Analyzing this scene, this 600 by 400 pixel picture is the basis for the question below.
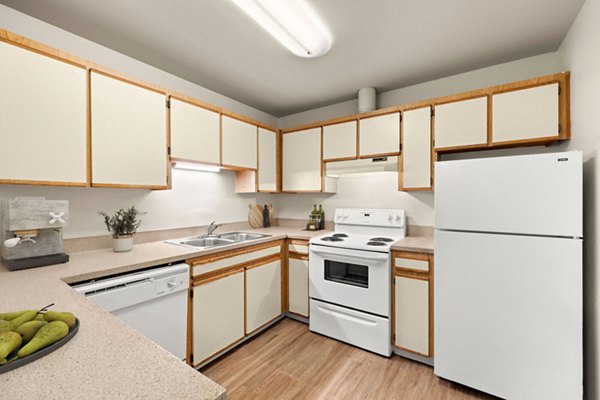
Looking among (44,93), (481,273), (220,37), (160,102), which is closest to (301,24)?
(220,37)

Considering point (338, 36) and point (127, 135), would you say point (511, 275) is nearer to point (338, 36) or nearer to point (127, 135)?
point (338, 36)

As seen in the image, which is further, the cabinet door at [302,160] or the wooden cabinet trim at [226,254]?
the cabinet door at [302,160]

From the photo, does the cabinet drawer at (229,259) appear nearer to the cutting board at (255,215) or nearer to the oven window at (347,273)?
the oven window at (347,273)

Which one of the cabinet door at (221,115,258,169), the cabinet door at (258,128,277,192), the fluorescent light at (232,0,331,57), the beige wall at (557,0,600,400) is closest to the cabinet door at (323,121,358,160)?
the cabinet door at (258,128,277,192)

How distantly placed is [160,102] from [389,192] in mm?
Answer: 2285

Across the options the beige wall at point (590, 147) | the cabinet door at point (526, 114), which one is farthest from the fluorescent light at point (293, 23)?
A: the beige wall at point (590, 147)

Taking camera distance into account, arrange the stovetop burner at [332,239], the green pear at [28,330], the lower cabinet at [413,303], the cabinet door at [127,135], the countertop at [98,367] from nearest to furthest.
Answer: the countertop at [98,367] < the green pear at [28,330] < the cabinet door at [127,135] < the lower cabinet at [413,303] < the stovetop burner at [332,239]

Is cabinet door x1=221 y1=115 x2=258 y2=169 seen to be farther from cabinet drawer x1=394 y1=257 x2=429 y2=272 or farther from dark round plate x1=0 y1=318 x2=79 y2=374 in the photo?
dark round plate x1=0 y1=318 x2=79 y2=374

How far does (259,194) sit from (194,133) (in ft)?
4.37

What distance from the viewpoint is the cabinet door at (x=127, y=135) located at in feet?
5.80

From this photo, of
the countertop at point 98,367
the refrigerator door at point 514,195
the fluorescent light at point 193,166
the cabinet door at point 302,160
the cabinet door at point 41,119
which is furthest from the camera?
the cabinet door at point 302,160

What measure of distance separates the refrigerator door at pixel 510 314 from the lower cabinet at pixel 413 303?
0.53 ft

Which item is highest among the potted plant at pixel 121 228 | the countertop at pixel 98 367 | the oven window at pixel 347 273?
the potted plant at pixel 121 228

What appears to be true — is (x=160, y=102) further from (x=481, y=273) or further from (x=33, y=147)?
(x=481, y=273)
